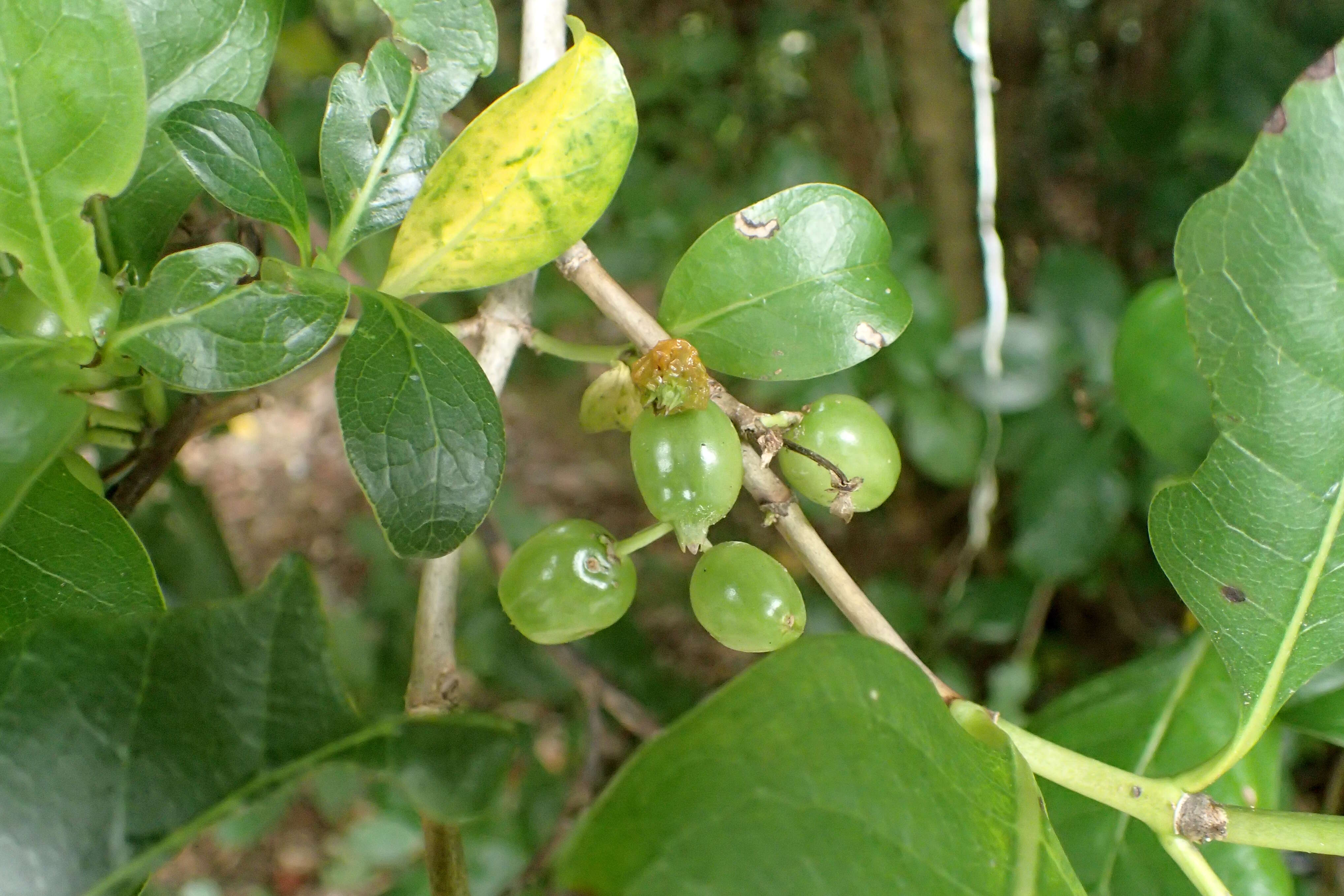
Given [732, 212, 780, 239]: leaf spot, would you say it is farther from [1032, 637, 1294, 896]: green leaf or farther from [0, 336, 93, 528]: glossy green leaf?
[1032, 637, 1294, 896]: green leaf

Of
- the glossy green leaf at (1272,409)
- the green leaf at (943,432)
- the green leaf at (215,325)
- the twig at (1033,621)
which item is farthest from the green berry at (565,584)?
the twig at (1033,621)

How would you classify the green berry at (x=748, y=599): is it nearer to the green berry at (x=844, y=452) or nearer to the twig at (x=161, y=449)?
the green berry at (x=844, y=452)

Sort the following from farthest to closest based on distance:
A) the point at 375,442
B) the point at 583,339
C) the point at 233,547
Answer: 1. the point at 233,547
2. the point at 583,339
3. the point at 375,442

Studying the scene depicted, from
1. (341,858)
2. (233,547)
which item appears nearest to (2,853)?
(341,858)

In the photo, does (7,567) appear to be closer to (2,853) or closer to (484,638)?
(2,853)

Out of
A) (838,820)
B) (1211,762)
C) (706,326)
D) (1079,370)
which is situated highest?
(706,326)

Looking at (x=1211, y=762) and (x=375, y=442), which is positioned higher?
(x=375, y=442)
